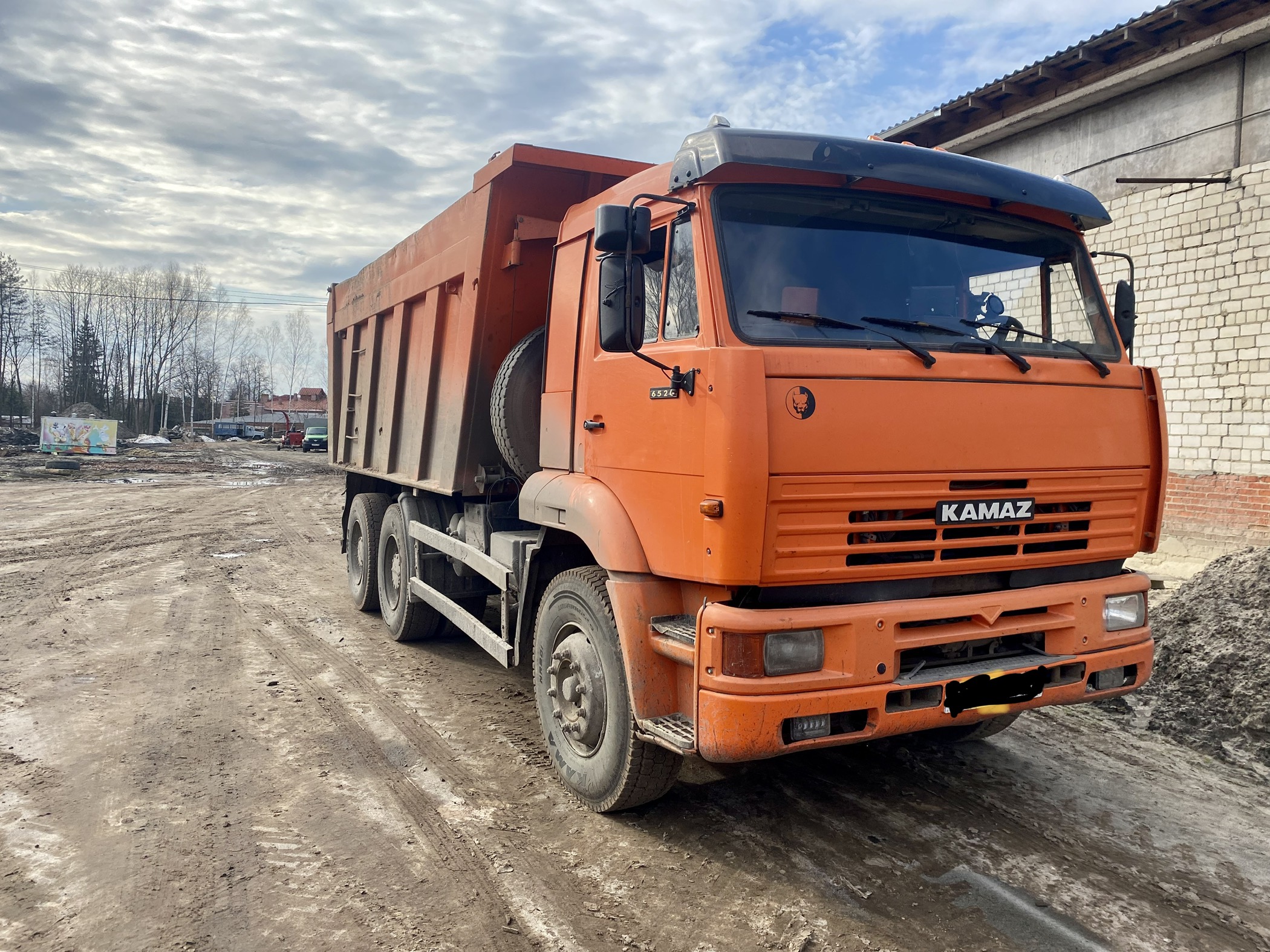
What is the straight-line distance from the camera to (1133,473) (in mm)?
3779

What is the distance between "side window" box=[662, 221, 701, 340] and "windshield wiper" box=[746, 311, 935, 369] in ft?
0.81

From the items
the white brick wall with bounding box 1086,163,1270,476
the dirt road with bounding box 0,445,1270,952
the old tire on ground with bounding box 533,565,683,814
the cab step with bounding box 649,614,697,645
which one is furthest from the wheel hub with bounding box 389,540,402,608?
the white brick wall with bounding box 1086,163,1270,476

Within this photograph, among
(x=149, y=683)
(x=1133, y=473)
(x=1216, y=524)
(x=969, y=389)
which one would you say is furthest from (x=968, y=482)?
(x=1216, y=524)

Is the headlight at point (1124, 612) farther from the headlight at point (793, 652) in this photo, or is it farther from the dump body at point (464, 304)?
the dump body at point (464, 304)

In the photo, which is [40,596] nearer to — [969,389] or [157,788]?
[157,788]

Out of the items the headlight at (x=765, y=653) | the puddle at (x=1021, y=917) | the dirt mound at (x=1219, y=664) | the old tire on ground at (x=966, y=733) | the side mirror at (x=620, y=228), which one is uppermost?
the side mirror at (x=620, y=228)

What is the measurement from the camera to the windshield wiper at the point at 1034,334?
3656mm

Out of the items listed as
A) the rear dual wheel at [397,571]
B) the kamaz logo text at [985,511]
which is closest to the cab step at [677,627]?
the kamaz logo text at [985,511]

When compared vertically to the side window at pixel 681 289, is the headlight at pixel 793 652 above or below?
below

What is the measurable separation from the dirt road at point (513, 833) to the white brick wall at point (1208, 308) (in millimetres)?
5258

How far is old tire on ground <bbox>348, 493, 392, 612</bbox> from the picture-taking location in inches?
313

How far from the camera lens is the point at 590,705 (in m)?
3.88

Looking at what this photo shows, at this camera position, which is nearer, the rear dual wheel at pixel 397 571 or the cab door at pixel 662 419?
the cab door at pixel 662 419

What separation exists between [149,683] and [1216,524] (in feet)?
32.9
